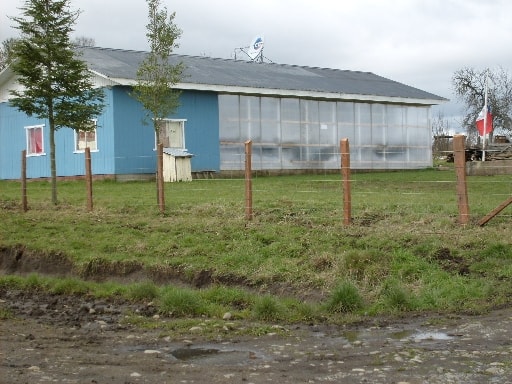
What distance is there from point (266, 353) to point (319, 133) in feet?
93.6

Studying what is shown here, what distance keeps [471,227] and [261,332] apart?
5.09 metres

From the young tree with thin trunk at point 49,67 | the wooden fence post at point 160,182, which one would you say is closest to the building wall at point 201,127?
the young tree with thin trunk at point 49,67

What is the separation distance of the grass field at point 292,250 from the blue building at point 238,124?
11626 millimetres

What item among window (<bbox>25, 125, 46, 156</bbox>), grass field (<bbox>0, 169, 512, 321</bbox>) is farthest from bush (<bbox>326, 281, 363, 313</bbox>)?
window (<bbox>25, 125, 46, 156</bbox>)

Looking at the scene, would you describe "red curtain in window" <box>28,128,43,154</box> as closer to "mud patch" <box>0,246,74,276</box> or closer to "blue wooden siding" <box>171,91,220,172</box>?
"blue wooden siding" <box>171,91,220,172</box>

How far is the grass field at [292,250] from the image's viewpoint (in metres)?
9.44

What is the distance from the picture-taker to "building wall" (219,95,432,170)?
106 ft

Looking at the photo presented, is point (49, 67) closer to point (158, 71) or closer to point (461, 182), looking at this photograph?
point (158, 71)

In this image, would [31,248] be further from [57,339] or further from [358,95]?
[358,95]

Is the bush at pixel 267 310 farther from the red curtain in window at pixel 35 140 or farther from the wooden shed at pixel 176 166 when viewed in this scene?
the red curtain in window at pixel 35 140

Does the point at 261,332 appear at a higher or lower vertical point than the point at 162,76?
lower

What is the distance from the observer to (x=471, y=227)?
39.0ft

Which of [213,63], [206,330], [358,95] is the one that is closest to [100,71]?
[213,63]

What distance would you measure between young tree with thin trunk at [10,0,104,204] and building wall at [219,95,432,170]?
13.1 meters
